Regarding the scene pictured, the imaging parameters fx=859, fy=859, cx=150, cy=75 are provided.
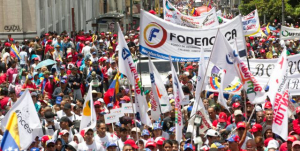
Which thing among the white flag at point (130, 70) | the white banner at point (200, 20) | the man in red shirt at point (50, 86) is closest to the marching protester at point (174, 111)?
the white flag at point (130, 70)

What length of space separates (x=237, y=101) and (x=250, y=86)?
7.60 feet

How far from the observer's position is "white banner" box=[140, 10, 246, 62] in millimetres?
15711

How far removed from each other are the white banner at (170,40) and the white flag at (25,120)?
4032 millimetres

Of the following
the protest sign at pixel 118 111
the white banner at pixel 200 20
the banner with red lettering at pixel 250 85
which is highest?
the white banner at pixel 200 20

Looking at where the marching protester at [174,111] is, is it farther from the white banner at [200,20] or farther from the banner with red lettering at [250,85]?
the white banner at [200,20]

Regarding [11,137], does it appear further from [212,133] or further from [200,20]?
[200,20]

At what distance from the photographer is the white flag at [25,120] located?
11.5 metres

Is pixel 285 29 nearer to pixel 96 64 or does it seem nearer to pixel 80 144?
pixel 96 64

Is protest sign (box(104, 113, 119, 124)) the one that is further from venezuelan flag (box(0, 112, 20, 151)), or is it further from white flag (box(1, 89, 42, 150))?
venezuelan flag (box(0, 112, 20, 151))

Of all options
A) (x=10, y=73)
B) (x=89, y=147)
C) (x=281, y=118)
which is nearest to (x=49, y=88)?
(x=10, y=73)

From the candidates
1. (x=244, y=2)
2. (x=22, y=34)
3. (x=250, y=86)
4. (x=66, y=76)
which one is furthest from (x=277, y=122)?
(x=244, y=2)

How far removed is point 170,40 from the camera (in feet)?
52.0

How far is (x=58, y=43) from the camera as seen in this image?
1068 inches

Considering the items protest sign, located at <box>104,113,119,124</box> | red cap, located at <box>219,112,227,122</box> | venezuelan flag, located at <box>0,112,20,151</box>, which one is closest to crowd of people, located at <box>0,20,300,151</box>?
red cap, located at <box>219,112,227,122</box>
